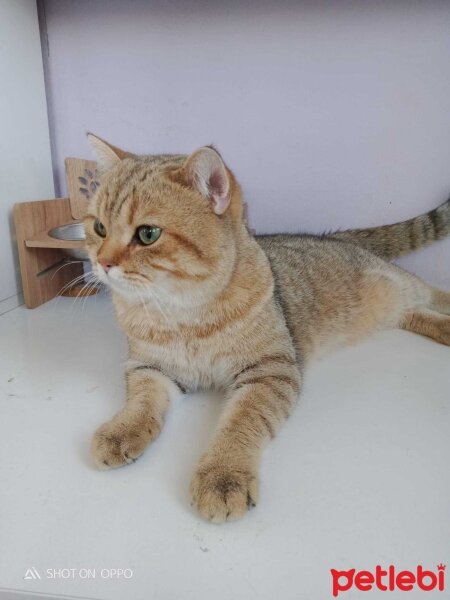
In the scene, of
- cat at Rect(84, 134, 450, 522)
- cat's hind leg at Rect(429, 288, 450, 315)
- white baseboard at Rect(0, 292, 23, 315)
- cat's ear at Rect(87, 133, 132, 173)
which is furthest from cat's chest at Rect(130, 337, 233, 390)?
cat's hind leg at Rect(429, 288, 450, 315)

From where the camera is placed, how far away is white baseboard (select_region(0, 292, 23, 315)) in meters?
1.74

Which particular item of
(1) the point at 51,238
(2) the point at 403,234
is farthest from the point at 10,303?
(2) the point at 403,234

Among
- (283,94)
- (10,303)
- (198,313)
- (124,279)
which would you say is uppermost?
(283,94)

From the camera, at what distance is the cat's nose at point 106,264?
949 millimetres

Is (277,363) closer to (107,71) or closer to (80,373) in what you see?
(80,373)

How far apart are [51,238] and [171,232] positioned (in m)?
0.95

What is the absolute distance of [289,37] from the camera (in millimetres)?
1736

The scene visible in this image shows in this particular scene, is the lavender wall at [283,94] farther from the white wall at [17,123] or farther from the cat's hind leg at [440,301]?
the cat's hind leg at [440,301]

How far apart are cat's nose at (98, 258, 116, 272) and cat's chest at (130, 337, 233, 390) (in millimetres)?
250

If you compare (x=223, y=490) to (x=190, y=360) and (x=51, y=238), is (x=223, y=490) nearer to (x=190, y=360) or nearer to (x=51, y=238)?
(x=190, y=360)

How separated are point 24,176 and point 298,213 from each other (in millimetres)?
1174

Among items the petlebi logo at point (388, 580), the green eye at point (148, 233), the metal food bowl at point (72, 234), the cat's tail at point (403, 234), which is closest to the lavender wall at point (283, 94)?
the cat's tail at point (403, 234)

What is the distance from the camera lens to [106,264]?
3.12 ft

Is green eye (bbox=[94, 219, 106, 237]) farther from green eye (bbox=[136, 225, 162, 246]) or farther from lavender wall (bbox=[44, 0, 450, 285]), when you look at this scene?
lavender wall (bbox=[44, 0, 450, 285])
